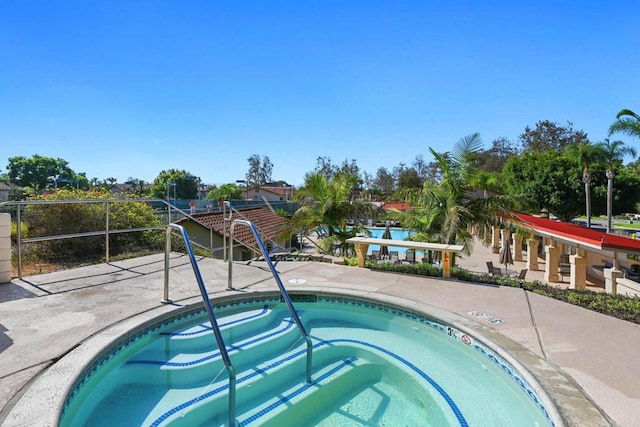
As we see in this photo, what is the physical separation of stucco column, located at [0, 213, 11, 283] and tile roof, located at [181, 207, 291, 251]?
4585mm

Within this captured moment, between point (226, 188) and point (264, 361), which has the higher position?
point (226, 188)

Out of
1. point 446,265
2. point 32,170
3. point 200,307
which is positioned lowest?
point 200,307

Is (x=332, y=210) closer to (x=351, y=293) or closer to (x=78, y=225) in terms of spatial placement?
(x=351, y=293)

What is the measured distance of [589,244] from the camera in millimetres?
9008

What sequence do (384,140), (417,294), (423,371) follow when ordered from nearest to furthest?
(423,371), (417,294), (384,140)

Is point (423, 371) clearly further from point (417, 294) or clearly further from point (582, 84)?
point (582, 84)

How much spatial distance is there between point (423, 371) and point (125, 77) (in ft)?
47.6

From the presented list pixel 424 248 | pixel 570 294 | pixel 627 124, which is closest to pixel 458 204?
pixel 424 248

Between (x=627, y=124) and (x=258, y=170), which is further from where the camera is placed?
(x=258, y=170)

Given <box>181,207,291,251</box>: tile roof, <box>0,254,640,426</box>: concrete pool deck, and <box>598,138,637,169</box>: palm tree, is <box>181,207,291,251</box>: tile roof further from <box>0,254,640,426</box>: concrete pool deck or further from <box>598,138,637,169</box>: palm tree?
<box>598,138,637,169</box>: palm tree

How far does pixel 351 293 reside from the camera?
5.38m

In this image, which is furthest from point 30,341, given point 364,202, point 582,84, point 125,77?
point 582,84

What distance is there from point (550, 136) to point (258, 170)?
4875cm

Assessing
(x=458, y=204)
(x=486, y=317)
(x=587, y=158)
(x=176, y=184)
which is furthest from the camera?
(x=176, y=184)
